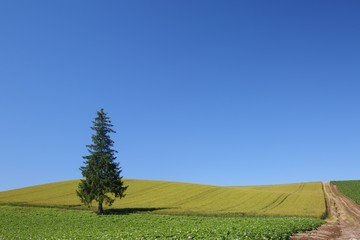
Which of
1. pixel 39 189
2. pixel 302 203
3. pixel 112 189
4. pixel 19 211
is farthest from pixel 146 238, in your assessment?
pixel 39 189

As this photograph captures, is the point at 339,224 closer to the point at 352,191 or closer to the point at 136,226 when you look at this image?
the point at 136,226

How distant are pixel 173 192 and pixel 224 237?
6153cm

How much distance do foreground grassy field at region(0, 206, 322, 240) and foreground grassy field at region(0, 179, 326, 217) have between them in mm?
7926

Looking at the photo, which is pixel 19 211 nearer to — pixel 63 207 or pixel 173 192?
pixel 63 207

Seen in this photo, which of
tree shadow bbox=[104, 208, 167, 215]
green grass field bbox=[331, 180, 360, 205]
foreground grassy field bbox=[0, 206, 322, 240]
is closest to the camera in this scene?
foreground grassy field bbox=[0, 206, 322, 240]

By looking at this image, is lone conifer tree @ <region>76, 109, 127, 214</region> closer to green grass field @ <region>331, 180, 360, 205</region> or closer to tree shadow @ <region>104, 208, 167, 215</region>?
tree shadow @ <region>104, 208, 167, 215</region>

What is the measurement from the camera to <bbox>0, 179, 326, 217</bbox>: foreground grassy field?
2240 inches

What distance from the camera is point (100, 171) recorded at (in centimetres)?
6166

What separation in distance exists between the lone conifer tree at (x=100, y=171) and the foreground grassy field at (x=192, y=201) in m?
4.23

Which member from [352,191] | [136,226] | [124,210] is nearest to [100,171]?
[124,210]

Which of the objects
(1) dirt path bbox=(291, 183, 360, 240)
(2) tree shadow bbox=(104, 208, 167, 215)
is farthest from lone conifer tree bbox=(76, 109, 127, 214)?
(1) dirt path bbox=(291, 183, 360, 240)

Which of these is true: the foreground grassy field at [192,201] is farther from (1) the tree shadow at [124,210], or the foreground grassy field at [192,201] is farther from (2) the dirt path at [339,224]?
(2) the dirt path at [339,224]

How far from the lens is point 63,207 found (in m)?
63.9

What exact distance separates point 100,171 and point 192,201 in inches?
756
